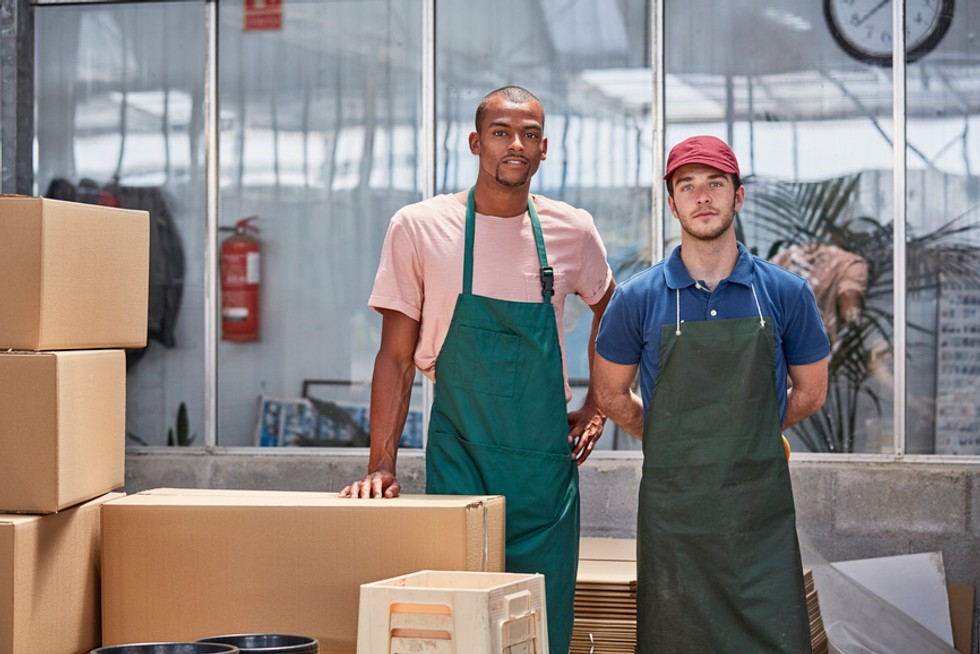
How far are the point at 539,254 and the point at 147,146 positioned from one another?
3.27 metres

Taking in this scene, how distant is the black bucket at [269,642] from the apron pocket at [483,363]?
0.74 metres

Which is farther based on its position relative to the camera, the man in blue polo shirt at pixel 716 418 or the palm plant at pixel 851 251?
the palm plant at pixel 851 251

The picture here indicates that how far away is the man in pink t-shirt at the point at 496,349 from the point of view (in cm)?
323

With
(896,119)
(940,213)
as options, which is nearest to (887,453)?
(940,213)

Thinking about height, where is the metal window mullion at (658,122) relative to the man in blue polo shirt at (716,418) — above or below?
above

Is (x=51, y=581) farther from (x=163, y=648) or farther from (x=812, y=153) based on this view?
(x=812, y=153)

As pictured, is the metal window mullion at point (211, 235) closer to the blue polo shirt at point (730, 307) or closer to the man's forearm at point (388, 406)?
the man's forearm at point (388, 406)

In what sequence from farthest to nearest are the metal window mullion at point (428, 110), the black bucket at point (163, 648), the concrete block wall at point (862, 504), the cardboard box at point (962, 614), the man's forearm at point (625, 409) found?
the metal window mullion at point (428, 110) < the concrete block wall at point (862, 504) < the cardboard box at point (962, 614) < the man's forearm at point (625, 409) < the black bucket at point (163, 648)

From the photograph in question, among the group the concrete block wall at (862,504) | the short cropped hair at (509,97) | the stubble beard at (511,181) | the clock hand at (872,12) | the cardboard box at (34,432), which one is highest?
the clock hand at (872,12)

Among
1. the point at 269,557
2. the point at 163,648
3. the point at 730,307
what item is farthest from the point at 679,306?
the point at 163,648

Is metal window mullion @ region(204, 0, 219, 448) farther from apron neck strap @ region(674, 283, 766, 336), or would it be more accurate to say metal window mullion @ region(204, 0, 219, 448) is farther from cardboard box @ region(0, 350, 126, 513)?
apron neck strap @ region(674, 283, 766, 336)

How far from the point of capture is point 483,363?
3242mm

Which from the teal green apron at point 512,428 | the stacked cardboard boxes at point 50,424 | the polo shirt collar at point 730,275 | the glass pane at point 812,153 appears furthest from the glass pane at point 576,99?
the stacked cardboard boxes at point 50,424

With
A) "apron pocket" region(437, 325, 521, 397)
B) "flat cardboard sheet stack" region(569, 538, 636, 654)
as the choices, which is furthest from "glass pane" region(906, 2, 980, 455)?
"apron pocket" region(437, 325, 521, 397)
